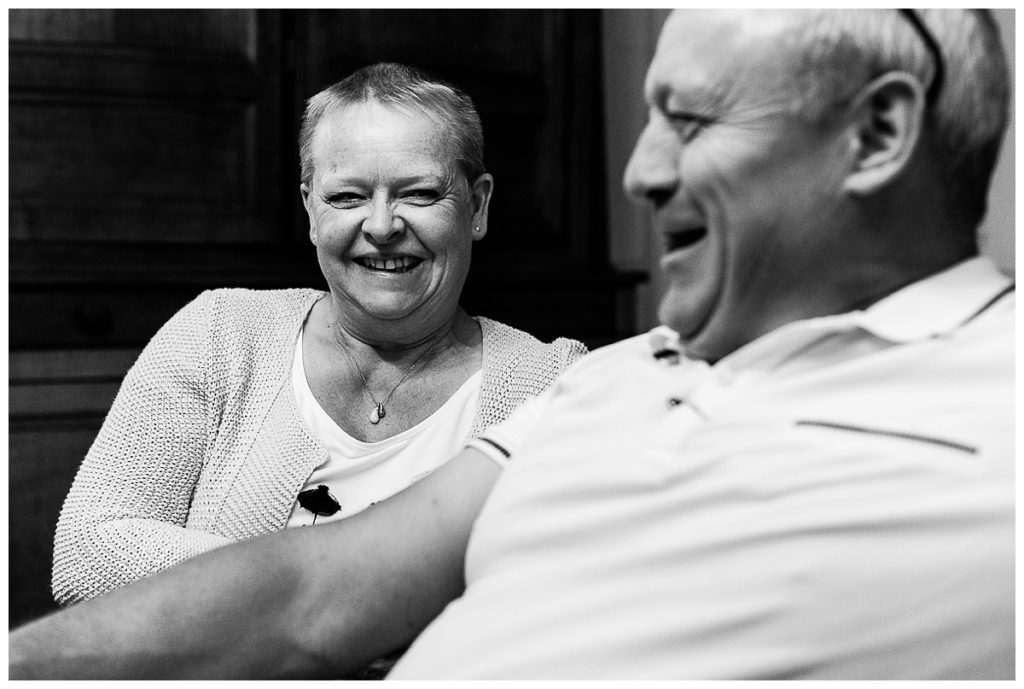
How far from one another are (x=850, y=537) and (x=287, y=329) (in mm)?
992

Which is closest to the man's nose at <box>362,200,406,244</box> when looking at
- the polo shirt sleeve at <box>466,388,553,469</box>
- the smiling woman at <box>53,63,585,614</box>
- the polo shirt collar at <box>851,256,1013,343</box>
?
the smiling woman at <box>53,63,585,614</box>

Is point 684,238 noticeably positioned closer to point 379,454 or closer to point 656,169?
point 656,169

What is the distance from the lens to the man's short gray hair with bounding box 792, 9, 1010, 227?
734 millimetres

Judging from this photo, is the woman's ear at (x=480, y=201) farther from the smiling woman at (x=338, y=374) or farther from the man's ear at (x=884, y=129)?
the man's ear at (x=884, y=129)

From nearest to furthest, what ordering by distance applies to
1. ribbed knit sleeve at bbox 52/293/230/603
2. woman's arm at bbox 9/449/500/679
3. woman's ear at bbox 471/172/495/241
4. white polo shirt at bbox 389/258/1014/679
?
white polo shirt at bbox 389/258/1014/679
woman's arm at bbox 9/449/500/679
ribbed knit sleeve at bbox 52/293/230/603
woman's ear at bbox 471/172/495/241

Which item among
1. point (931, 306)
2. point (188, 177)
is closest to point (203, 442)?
point (931, 306)

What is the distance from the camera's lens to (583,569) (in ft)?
2.58

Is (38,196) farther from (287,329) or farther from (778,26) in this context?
(778,26)

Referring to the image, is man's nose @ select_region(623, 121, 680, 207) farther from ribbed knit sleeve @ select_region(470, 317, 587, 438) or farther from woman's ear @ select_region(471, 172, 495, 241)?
woman's ear @ select_region(471, 172, 495, 241)

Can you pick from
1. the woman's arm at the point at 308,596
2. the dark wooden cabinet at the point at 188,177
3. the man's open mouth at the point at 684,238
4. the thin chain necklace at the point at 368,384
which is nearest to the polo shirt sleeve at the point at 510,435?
the woman's arm at the point at 308,596

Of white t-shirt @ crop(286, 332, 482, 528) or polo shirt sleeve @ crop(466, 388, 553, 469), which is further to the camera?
white t-shirt @ crop(286, 332, 482, 528)

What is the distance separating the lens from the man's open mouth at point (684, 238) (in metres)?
0.80

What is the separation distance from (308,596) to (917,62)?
0.59 meters

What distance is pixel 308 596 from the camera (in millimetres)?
928
